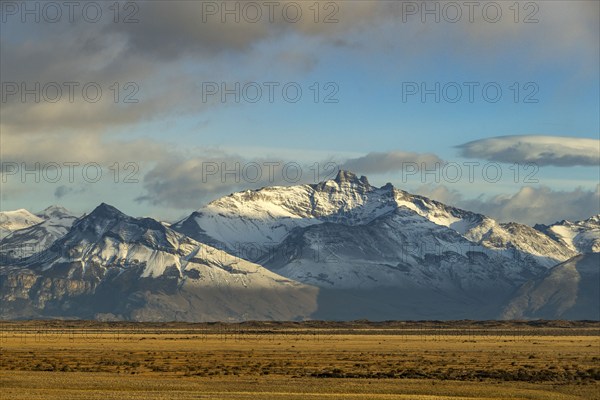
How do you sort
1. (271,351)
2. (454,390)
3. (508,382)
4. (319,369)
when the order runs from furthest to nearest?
1. (271,351)
2. (319,369)
3. (508,382)
4. (454,390)

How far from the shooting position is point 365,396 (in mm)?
83750

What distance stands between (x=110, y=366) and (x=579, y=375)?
52043 mm

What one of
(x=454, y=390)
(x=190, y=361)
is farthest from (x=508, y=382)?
(x=190, y=361)

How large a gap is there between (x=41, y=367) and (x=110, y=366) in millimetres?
7916

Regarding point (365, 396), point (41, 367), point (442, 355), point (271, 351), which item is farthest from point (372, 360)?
point (365, 396)

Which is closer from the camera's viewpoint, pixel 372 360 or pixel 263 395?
pixel 263 395

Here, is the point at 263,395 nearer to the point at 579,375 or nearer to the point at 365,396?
the point at 365,396

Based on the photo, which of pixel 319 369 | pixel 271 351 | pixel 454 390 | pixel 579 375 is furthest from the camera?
pixel 271 351

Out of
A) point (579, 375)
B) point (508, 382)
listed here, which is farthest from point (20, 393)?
point (579, 375)

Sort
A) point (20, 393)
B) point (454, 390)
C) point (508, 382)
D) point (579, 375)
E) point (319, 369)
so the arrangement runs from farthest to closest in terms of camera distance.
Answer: point (319, 369) < point (579, 375) < point (508, 382) < point (454, 390) < point (20, 393)

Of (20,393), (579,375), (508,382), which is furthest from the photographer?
(579,375)

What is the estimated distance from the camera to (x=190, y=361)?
130m

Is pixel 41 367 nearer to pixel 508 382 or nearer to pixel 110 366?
pixel 110 366

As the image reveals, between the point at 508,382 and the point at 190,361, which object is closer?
the point at 508,382
